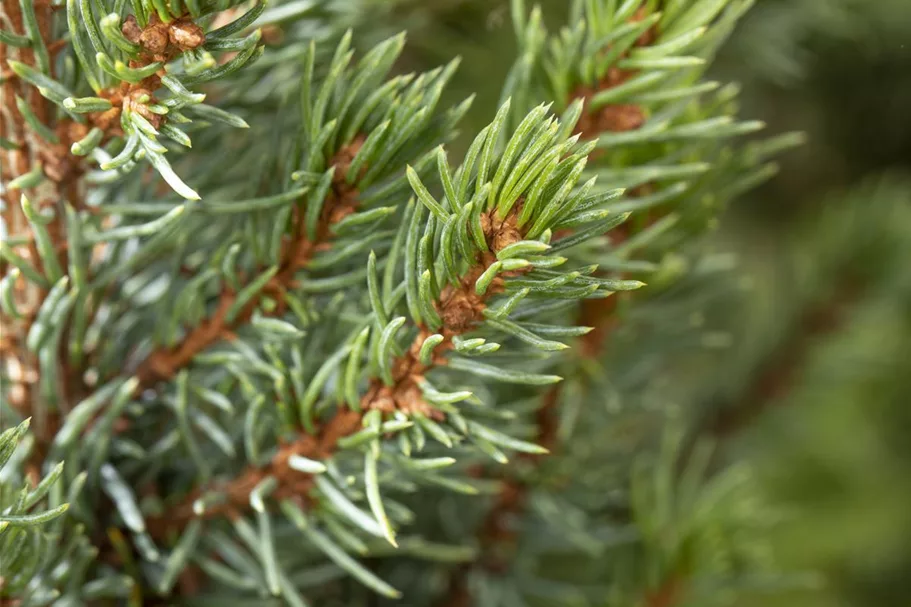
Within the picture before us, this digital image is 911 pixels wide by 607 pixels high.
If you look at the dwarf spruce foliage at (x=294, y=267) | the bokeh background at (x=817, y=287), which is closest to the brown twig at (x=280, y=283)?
the dwarf spruce foliage at (x=294, y=267)

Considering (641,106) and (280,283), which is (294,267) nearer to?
(280,283)

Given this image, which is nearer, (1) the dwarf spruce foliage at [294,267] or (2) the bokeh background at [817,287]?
(1) the dwarf spruce foliage at [294,267]

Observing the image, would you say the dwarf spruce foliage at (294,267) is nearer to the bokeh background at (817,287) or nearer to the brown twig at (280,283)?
the brown twig at (280,283)

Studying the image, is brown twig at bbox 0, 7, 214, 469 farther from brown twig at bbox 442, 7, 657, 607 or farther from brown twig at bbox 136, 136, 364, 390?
brown twig at bbox 442, 7, 657, 607

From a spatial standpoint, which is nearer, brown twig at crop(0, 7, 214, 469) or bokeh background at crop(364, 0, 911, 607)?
brown twig at crop(0, 7, 214, 469)

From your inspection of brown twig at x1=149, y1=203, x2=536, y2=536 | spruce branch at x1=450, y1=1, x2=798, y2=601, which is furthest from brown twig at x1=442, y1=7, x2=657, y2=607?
brown twig at x1=149, y1=203, x2=536, y2=536

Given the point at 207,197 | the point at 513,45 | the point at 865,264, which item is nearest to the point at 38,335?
the point at 207,197
